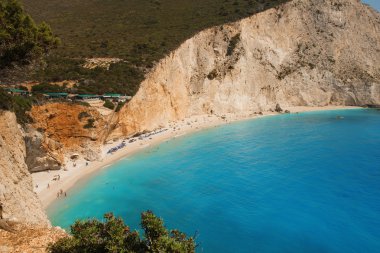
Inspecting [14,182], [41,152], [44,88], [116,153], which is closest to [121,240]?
[14,182]

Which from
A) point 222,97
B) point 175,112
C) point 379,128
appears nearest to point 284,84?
point 222,97

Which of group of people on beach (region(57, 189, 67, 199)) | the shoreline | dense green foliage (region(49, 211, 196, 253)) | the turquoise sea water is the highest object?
dense green foliage (region(49, 211, 196, 253))

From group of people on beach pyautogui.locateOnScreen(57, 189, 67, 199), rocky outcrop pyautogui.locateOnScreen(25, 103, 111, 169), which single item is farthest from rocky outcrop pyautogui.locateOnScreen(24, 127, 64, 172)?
group of people on beach pyautogui.locateOnScreen(57, 189, 67, 199)

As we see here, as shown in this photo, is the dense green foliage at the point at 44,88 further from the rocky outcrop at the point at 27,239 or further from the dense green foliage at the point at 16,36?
the rocky outcrop at the point at 27,239

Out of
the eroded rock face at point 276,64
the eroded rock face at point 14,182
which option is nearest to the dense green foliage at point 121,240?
the eroded rock face at point 14,182

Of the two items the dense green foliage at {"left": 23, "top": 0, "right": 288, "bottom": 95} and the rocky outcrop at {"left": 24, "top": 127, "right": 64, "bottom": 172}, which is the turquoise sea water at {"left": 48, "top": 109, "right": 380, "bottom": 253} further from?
the dense green foliage at {"left": 23, "top": 0, "right": 288, "bottom": 95}
